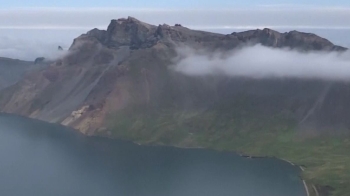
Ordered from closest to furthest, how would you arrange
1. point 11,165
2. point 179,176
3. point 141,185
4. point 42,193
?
point 42,193 < point 141,185 < point 179,176 < point 11,165

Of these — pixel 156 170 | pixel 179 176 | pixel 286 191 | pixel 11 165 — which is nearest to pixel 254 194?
pixel 286 191

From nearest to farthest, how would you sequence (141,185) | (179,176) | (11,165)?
(141,185), (179,176), (11,165)

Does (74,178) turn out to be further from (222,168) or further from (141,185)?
(222,168)

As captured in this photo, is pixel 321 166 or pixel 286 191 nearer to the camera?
pixel 286 191

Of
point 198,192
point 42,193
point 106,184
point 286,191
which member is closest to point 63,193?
point 42,193

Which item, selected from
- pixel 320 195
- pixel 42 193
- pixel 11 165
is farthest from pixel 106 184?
pixel 320 195

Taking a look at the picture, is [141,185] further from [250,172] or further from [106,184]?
[250,172]

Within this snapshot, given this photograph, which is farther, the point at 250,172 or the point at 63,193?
the point at 250,172

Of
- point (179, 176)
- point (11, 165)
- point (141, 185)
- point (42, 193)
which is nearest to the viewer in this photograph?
point (42, 193)
